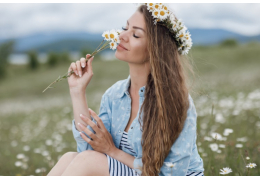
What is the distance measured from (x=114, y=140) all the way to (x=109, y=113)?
0.24m

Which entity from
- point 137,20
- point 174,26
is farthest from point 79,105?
point 174,26

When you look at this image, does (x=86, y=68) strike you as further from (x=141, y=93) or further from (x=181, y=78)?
(x=181, y=78)

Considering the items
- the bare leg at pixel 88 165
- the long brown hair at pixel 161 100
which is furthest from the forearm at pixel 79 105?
the long brown hair at pixel 161 100

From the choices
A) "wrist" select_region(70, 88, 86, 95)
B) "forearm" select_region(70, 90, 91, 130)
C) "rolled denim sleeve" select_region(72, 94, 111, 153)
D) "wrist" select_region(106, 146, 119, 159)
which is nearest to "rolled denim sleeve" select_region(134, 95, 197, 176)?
"wrist" select_region(106, 146, 119, 159)

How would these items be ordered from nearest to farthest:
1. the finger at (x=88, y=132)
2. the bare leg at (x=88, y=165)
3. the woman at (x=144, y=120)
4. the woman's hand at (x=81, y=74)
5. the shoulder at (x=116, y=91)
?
the bare leg at (x=88, y=165) < the woman at (x=144, y=120) < the finger at (x=88, y=132) < the woman's hand at (x=81, y=74) < the shoulder at (x=116, y=91)

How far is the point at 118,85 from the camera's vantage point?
2729mm

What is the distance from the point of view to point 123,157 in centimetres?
235

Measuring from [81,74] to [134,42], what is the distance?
1.63ft

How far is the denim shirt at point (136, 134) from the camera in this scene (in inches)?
87.7

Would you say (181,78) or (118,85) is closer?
(181,78)

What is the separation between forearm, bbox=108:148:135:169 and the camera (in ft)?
7.61

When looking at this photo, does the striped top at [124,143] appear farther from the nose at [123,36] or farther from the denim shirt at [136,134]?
the nose at [123,36]
